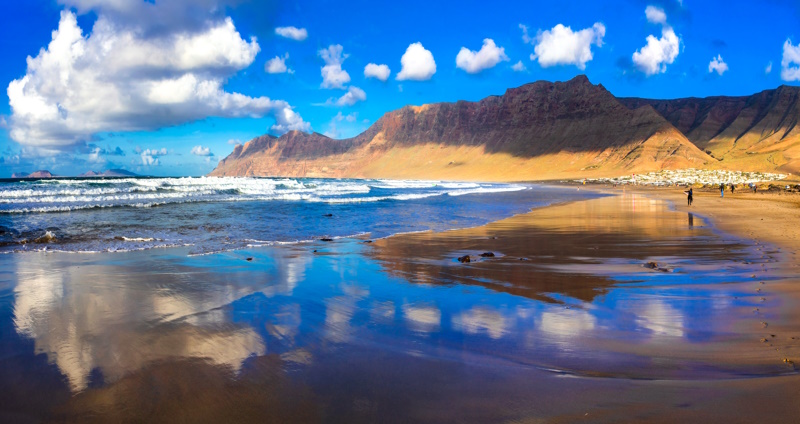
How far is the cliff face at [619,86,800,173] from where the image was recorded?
131000mm

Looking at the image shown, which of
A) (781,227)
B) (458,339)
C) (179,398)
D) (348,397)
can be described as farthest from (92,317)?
(781,227)

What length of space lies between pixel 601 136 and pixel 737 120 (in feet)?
175

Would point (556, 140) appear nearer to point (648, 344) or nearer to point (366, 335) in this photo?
point (648, 344)

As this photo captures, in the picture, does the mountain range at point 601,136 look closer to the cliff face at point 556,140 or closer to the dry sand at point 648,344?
the cliff face at point 556,140

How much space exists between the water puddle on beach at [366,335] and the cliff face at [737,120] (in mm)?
120245

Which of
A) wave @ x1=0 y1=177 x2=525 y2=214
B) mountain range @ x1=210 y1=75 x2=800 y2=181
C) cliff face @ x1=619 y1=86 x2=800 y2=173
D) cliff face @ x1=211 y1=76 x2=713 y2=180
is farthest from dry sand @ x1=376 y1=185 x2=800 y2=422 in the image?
cliff face @ x1=619 y1=86 x2=800 y2=173

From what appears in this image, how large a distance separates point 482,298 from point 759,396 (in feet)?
11.8

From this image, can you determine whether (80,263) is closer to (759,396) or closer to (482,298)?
(482,298)

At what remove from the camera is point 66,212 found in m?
21.7

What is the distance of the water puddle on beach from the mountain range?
103965 millimetres

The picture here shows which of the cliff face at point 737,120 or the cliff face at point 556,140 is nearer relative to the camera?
the cliff face at point 556,140

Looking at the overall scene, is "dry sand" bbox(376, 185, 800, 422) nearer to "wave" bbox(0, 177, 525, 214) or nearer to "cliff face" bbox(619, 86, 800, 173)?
"wave" bbox(0, 177, 525, 214)

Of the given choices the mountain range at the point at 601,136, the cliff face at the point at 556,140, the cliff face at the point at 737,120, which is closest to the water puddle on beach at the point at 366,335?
the mountain range at the point at 601,136

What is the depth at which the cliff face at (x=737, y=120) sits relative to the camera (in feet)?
430
